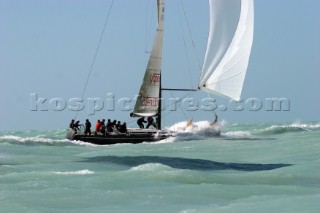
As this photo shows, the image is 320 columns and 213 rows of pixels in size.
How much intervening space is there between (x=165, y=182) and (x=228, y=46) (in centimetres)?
1927

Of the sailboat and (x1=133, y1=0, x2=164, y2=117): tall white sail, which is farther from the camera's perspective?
(x1=133, y1=0, x2=164, y2=117): tall white sail

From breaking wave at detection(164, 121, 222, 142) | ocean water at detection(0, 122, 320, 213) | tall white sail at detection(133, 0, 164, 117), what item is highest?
tall white sail at detection(133, 0, 164, 117)

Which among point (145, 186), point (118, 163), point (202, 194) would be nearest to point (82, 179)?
point (145, 186)

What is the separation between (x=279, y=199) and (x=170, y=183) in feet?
11.7

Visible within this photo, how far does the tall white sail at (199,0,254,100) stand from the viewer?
120 feet

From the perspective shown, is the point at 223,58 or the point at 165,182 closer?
the point at 165,182

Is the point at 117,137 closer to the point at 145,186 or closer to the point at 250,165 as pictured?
the point at 250,165

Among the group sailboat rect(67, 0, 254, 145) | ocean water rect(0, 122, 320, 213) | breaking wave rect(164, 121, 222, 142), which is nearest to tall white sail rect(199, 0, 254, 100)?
sailboat rect(67, 0, 254, 145)

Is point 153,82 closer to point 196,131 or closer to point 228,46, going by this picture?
point 196,131

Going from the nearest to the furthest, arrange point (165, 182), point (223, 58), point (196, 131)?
point (165, 182) → point (223, 58) → point (196, 131)

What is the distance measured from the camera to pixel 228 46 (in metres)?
36.9

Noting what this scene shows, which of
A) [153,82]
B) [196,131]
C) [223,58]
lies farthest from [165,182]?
[153,82]

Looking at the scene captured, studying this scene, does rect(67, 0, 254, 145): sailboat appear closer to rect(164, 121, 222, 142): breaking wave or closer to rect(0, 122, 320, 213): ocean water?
rect(164, 121, 222, 142): breaking wave

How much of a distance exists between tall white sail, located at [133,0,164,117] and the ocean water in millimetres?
9619
